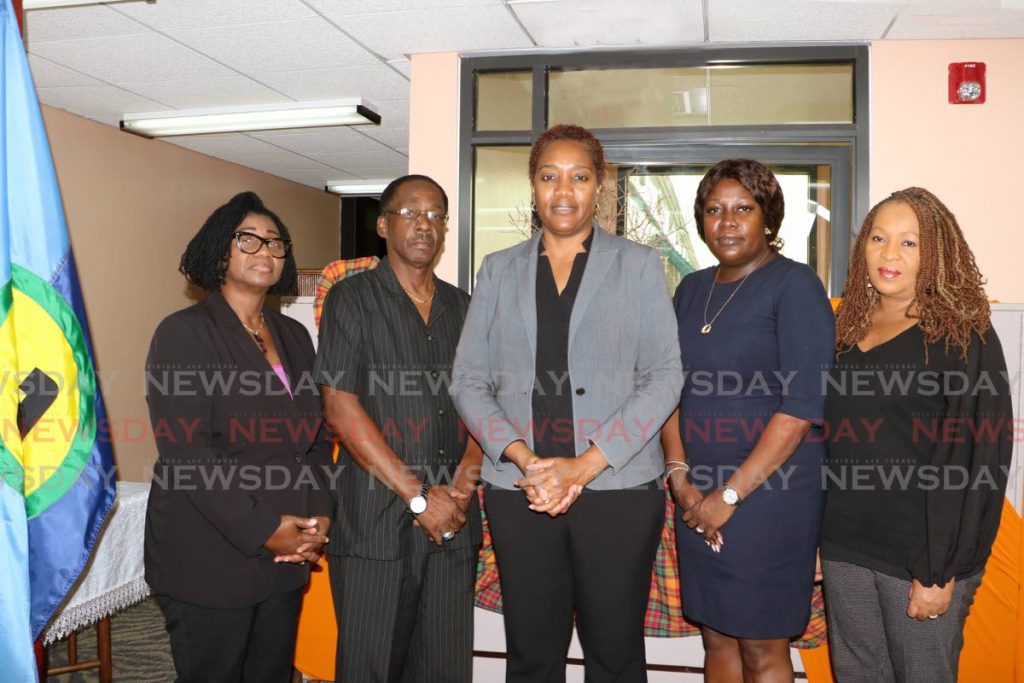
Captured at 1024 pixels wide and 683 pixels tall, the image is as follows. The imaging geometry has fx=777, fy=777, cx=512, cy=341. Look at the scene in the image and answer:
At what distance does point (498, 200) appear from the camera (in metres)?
5.05

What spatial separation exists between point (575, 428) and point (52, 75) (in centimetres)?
493

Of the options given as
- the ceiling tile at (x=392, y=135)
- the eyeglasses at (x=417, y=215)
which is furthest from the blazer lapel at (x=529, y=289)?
the ceiling tile at (x=392, y=135)

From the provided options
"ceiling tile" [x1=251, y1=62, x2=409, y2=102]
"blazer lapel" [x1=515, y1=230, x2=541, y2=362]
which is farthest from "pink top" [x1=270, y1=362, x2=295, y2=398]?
"ceiling tile" [x1=251, y1=62, x2=409, y2=102]

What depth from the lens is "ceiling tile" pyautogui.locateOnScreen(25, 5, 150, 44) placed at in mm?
4020

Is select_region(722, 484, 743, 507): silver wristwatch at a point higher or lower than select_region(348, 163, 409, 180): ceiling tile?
lower

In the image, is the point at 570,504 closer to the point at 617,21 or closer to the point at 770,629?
the point at 770,629

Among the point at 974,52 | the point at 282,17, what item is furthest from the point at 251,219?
the point at 974,52

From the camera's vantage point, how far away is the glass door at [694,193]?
465cm

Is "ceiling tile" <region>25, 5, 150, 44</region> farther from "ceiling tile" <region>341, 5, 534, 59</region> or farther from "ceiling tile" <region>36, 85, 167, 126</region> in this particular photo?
"ceiling tile" <region>341, 5, 534, 59</region>

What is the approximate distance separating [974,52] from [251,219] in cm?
421

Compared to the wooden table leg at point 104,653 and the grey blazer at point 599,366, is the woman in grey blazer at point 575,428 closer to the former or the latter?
the grey blazer at point 599,366

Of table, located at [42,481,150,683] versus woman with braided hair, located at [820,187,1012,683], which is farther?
table, located at [42,481,150,683]

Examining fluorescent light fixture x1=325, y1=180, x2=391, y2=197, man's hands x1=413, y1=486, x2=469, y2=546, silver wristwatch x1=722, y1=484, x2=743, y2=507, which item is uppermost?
fluorescent light fixture x1=325, y1=180, x2=391, y2=197

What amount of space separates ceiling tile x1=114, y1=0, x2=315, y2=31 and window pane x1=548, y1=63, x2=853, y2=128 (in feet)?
5.50
